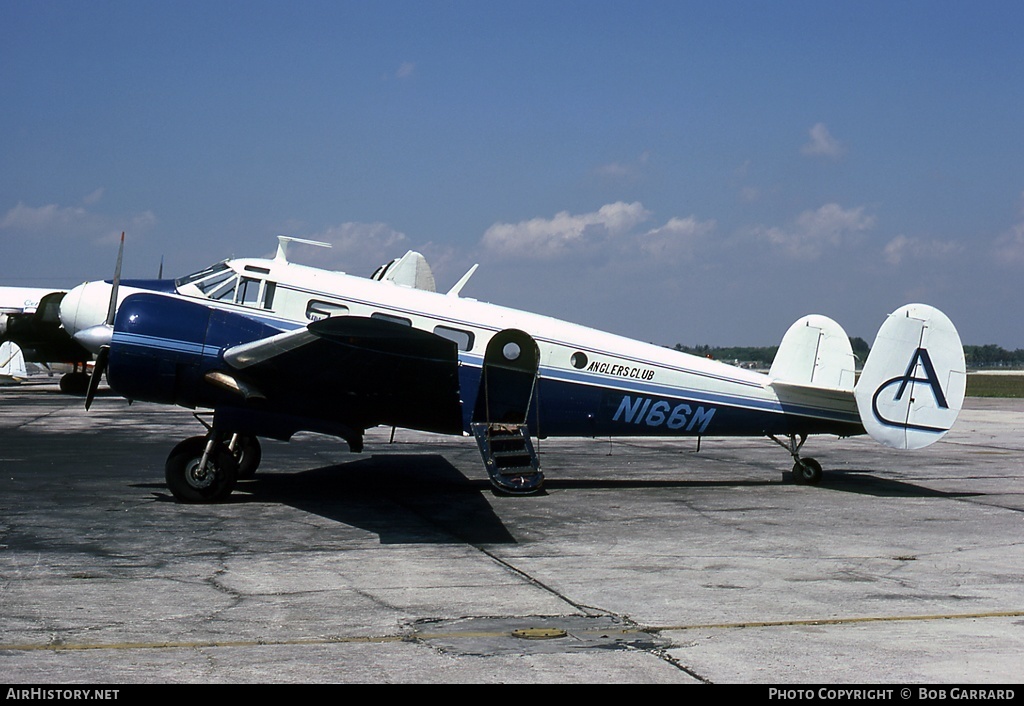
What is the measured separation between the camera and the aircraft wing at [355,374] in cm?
1126

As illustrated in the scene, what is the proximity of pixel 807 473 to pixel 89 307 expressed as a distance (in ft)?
37.5

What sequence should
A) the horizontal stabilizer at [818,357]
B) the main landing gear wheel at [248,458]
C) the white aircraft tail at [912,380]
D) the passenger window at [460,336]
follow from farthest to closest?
the main landing gear wheel at [248,458] < the horizontal stabilizer at [818,357] < the passenger window at [460,336] < the white aircraft tail at [912,380]

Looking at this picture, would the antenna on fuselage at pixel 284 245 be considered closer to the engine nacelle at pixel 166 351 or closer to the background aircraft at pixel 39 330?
the engine nacelle at pixel 166 351

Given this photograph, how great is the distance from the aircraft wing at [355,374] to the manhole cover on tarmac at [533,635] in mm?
4411

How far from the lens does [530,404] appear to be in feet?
47.1

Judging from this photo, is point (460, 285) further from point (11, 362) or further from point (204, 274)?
point (11, 362)

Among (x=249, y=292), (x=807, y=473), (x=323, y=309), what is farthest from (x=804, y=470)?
(x=249, y=292)

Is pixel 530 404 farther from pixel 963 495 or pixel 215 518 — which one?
pixel 963 495

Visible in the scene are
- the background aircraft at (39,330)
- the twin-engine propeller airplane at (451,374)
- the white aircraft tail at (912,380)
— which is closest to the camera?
the twin-engine propeller airplane at (451,374)

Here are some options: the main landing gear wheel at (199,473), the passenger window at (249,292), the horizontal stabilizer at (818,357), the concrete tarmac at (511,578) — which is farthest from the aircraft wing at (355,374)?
the horizontal stabilizer at (818,357)

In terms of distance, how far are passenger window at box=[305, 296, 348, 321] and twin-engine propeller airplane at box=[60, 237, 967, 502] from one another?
0.02 m

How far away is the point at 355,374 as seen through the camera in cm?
1258
